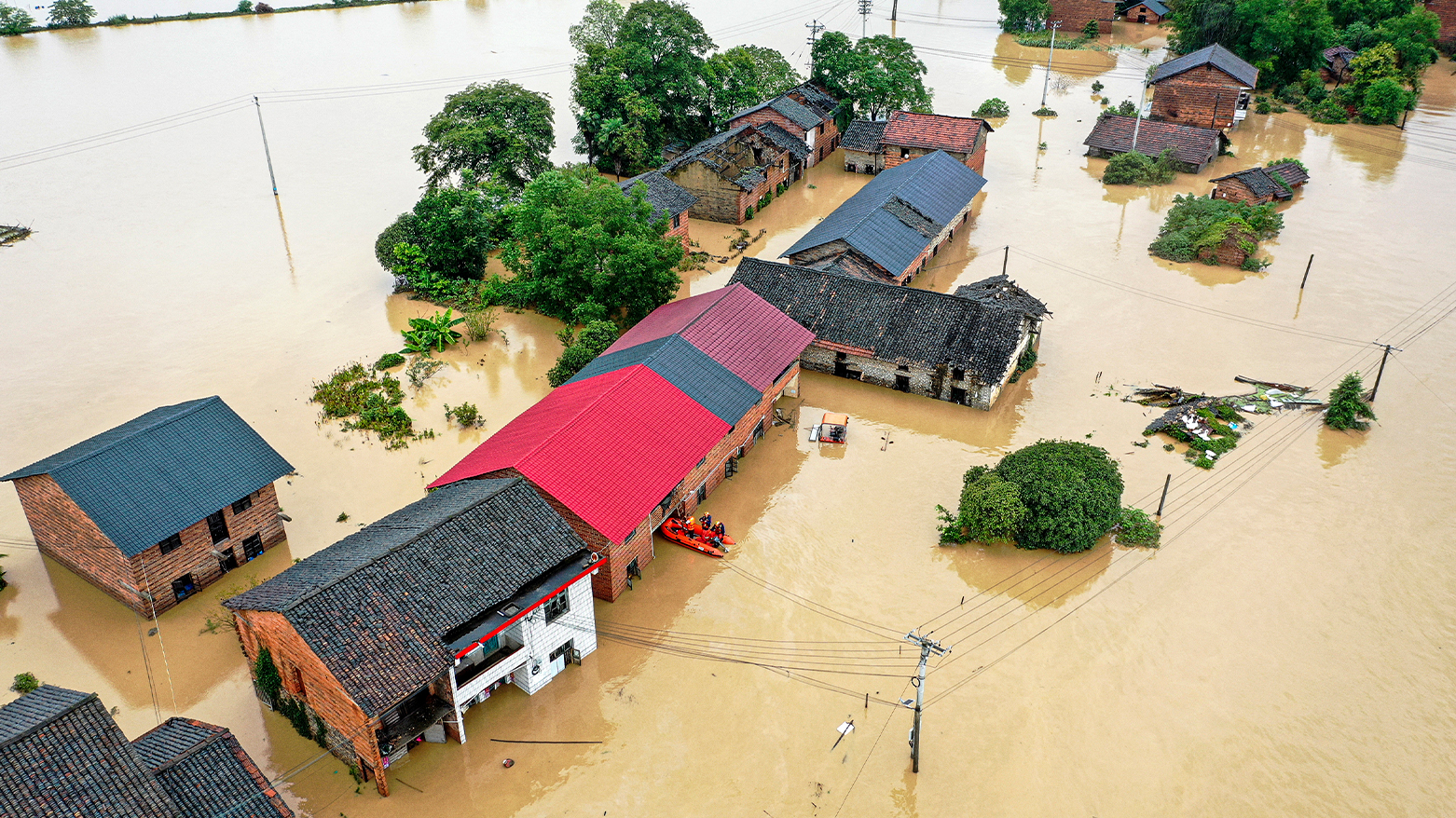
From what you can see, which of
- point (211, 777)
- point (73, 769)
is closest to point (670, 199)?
point (211, 777)

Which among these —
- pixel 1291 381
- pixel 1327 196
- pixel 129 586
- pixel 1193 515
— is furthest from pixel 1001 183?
pixel 129 586

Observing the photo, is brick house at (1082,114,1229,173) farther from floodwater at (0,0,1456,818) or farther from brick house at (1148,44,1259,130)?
brick house at (1148,44,1259,130)

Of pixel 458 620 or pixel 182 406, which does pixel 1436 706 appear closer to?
pixel 458 620

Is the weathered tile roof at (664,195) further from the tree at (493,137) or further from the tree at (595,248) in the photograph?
the tree at (493,137)

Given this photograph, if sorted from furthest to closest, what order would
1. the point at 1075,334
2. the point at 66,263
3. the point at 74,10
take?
the point at 74,10 < the point at 66,263 < the point at 1075,334

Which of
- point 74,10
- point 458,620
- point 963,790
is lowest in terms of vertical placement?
point 963,790

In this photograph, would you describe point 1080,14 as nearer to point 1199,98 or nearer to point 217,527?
point 1199,98

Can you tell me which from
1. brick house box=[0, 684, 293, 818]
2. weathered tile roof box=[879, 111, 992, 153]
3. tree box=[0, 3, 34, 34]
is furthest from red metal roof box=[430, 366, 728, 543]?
tree box=[0, 3, 34, 34]
